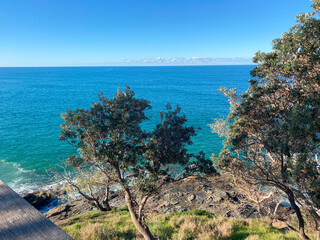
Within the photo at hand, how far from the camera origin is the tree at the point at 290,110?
25.7ft

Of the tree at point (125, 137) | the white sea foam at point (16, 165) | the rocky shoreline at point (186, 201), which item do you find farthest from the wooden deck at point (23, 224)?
the white sea foam at point (16, 165)

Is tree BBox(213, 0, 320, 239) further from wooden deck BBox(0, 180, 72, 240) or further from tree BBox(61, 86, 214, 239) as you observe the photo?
wooden deck BBox(0, 180, 72, 240)

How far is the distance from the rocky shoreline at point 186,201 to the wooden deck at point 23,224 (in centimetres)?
2155

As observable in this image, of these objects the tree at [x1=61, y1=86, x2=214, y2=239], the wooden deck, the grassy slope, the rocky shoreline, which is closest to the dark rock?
the rocky shoreline

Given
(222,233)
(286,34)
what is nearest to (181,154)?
(222,233)

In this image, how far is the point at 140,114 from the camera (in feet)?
40.0

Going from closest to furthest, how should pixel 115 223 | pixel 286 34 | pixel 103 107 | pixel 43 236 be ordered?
pixel 43 236 → pixel 286 34 → pixel 103 107 → pixel 115 223

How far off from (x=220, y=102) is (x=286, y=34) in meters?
70.7

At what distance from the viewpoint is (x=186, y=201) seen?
26.0 meters

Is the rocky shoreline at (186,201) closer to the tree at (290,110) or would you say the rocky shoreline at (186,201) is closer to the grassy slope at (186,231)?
the grassy slope at (186,231)

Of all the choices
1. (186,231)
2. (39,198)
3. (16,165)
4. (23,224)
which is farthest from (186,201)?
(16,165)

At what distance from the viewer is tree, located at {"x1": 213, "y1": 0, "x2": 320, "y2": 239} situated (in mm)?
7844

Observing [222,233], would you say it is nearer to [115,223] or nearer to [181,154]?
[181,154]

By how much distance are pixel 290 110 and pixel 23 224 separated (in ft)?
31.0
